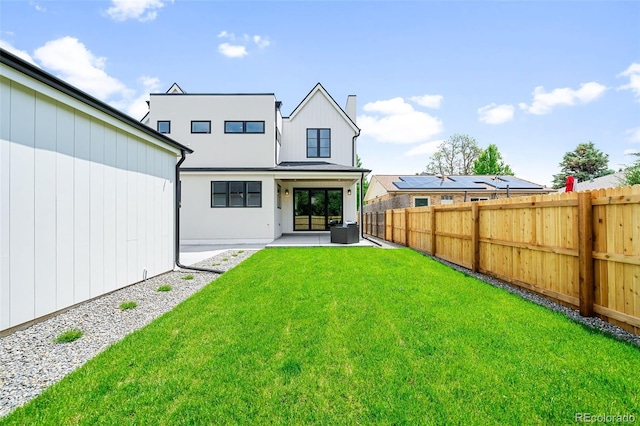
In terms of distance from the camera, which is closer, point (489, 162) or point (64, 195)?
point (64, 195)

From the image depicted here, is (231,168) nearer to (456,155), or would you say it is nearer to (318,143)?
(318,143)

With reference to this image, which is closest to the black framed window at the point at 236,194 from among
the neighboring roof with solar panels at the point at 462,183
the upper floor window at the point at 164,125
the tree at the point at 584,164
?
the upper floor window at the point at 164,125

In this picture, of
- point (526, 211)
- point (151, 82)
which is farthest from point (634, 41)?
point (151, 82)

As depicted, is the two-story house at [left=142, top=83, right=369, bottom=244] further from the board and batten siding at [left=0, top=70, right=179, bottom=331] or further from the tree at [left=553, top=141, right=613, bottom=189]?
the tree at [left=553, top=141, right=613, bottom=189]

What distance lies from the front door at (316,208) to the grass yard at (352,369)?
1205 centimetres

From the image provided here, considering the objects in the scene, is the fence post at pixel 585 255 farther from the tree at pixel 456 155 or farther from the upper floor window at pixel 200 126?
the tree at pixel 456 155

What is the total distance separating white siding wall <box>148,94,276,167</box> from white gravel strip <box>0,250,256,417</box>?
8.98m

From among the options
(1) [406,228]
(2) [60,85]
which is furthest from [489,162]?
(2) [60,85]

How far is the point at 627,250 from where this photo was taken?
359 centimetres

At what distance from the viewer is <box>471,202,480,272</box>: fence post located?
7.10 metres

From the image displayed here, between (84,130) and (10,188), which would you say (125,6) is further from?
(10,188)

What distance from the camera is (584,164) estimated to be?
36.5 metres

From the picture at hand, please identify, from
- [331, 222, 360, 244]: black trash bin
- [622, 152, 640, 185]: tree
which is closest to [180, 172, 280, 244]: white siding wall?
[331, 222, 360, 244]: black trash bin

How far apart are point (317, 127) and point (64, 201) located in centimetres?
1367
